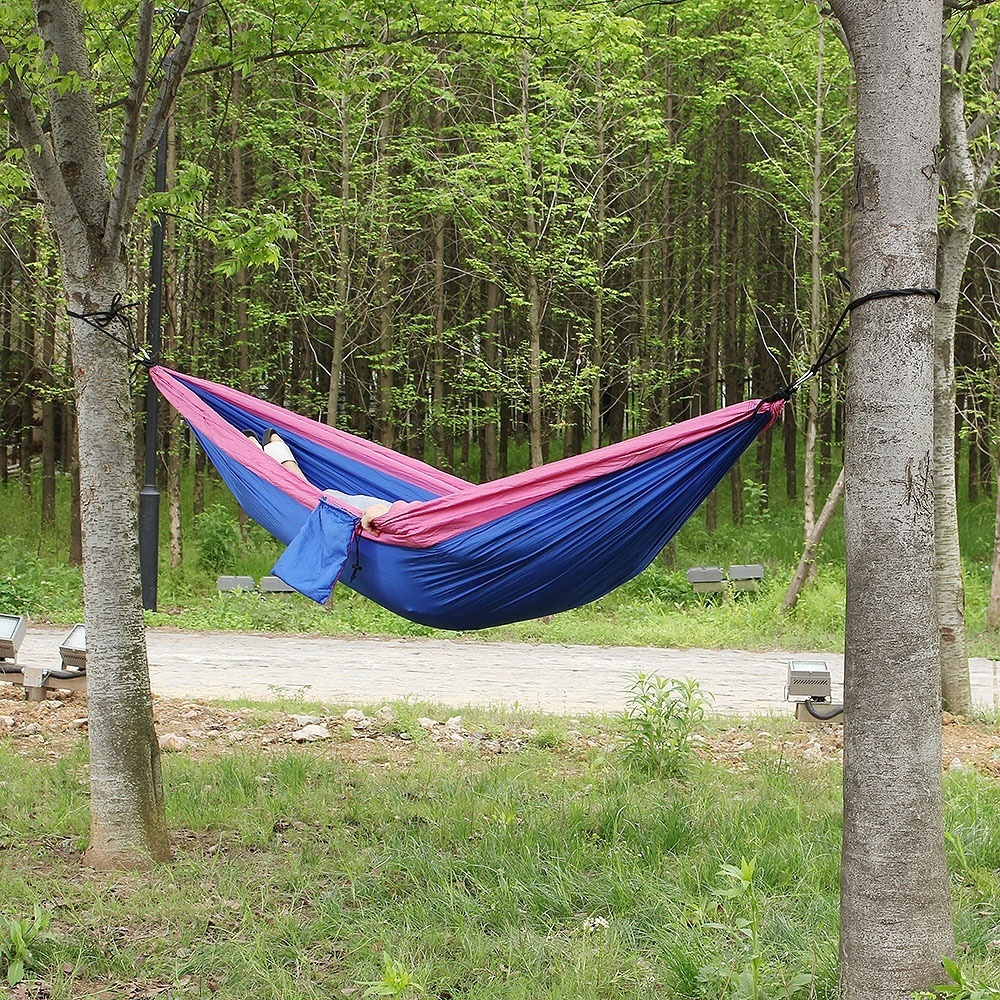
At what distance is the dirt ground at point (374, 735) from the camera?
16.8 ft

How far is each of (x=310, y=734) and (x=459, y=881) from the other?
7.45 ft

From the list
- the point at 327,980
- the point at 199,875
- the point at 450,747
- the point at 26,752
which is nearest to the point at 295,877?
the point at 199,875

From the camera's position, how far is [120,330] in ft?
12.3

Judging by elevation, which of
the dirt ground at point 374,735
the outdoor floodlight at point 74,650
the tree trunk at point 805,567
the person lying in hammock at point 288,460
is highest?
the person lying in hammock at point 288,460

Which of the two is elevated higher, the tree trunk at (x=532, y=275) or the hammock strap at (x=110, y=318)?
the tree trunk at (x=532, y=275)

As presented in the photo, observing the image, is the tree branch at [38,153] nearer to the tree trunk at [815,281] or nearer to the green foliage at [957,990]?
the green foliage at [957,990]

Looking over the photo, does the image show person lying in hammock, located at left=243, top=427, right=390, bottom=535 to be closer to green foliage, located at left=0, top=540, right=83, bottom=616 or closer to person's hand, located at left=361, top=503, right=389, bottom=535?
person's hand, located at left=361, top=503, right=389, bottom=535

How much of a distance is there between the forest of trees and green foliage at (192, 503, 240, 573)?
42.7 inches

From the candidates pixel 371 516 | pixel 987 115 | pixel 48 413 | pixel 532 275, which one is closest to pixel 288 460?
pixel 371 516

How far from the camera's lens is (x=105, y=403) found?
A: 3732mm

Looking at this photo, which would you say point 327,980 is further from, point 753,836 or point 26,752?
point 26,752

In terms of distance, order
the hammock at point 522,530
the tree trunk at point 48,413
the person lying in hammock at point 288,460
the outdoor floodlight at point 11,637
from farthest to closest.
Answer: the tree trunk at point 48,413
the outdoor floodlight at point 11,637
the person lying in hammock at point 288,460
the hammock at point 522,530

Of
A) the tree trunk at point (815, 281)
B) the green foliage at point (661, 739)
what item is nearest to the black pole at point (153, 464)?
the green foliage at point (661, 739)

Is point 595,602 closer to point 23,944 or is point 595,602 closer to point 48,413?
point 48,413
